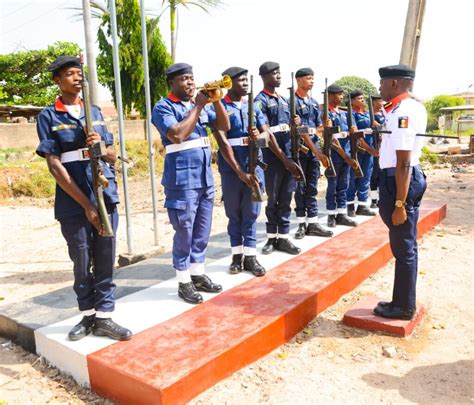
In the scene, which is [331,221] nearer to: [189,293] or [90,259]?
[189,293]

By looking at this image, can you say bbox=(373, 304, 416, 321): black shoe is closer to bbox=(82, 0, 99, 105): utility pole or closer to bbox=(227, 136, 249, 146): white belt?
bbox=(227, 136, 249, 146): white belt

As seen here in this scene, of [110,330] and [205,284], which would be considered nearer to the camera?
[110,330]

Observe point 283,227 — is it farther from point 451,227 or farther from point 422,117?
point 451,227

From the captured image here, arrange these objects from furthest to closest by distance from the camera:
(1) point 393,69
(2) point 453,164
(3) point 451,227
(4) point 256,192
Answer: (2) point 453,164, (3) point 451,227, (4) point 256,192, (1) point 393,69

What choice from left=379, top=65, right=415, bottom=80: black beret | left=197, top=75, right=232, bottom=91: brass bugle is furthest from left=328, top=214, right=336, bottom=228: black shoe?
left=197, top=75, right=232, bottom=91: brass bugle

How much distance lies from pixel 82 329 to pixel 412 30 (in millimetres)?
8699

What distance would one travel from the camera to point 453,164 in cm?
1592

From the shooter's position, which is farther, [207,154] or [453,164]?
[453,164]

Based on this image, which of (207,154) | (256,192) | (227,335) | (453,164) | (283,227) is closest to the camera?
(227,335)

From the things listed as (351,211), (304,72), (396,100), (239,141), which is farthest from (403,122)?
(351,211)

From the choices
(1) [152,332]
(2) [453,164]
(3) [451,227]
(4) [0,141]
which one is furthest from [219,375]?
(4) [0,141]

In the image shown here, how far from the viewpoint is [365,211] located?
698 cm

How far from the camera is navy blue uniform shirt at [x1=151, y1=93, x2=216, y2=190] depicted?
146 inches

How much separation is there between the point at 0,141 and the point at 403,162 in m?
16.7
